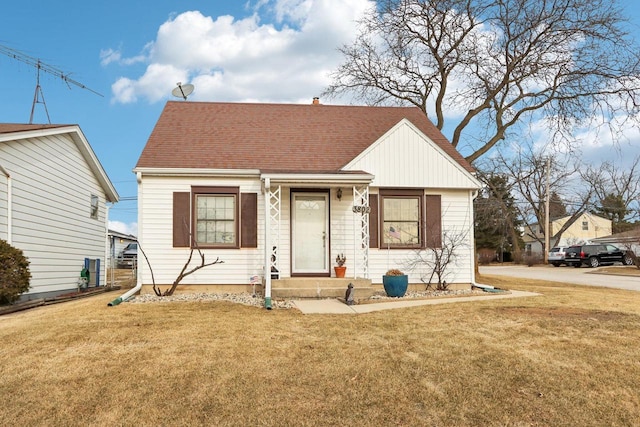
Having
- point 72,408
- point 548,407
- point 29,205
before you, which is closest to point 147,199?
point 29,205

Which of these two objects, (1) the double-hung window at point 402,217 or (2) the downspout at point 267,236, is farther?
(1) the double-hung window at point 402,217

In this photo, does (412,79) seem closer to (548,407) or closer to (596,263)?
(548,407)

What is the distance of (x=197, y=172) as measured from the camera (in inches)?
487

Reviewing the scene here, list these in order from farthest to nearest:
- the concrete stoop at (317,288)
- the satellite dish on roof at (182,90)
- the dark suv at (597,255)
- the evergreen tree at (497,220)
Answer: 1. the evergreen tree at (497,220)
2. the dark suv at (597,255)
3. the satellite dish on roof at (182,90)
4. the concrete stoop at (317,288)

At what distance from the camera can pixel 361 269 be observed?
1277cm

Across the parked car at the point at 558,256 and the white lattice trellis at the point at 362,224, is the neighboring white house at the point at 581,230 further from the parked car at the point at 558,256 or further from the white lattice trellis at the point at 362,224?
the white lattice trellis at the point at 362,224

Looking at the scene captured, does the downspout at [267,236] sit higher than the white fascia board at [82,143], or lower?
lower

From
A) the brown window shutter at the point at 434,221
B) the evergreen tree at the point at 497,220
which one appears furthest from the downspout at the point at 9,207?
the evergreen tree at the point at 497,220

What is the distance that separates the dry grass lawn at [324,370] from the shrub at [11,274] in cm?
255

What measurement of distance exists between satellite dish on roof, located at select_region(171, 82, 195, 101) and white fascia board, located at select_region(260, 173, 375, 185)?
6.52m

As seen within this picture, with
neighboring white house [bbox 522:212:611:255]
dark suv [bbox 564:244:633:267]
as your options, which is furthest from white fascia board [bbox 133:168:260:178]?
neighboring white house [bbox 522:212:611:255]

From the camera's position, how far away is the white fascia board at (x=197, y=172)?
1223 centimetres

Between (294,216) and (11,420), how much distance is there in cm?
846

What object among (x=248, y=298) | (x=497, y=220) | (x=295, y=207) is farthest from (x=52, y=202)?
(x=497, y=220)
